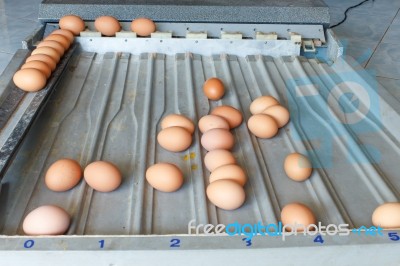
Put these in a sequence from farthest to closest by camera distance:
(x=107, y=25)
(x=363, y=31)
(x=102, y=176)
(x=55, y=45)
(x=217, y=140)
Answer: (x=363, y=31) < (x=107, y=25) < (x=55, y=45) < (x=217, y=140) < (x=102, y=176)

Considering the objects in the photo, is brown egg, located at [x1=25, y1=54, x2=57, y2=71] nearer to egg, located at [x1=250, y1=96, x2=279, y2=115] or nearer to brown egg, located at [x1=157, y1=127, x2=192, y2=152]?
brown egg, located at [x1=157, y1=127, x2=192, y2=152]

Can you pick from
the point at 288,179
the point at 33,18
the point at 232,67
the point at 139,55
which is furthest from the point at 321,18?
the point at 33,18

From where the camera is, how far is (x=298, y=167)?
52.9 inches

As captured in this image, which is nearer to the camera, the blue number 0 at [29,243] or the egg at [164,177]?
the blue number 0 at [29,243]

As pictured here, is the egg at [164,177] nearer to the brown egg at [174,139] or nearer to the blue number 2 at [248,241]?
the brown egg at [174,139]

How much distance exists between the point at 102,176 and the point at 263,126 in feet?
2.04

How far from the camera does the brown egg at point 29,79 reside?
1649mm

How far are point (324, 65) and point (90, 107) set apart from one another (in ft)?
3.99

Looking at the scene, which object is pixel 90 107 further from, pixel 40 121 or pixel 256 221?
pixel 256 221

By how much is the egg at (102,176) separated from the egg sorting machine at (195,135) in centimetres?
3

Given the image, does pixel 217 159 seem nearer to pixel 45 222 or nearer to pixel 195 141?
pixel 195 141

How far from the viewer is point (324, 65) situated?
217 cm

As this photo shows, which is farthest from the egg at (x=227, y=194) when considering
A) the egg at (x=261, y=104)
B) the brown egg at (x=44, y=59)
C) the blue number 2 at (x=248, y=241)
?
the brown egg at (x=44, y=59)

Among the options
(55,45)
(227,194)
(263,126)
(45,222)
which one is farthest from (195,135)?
(55,45)
